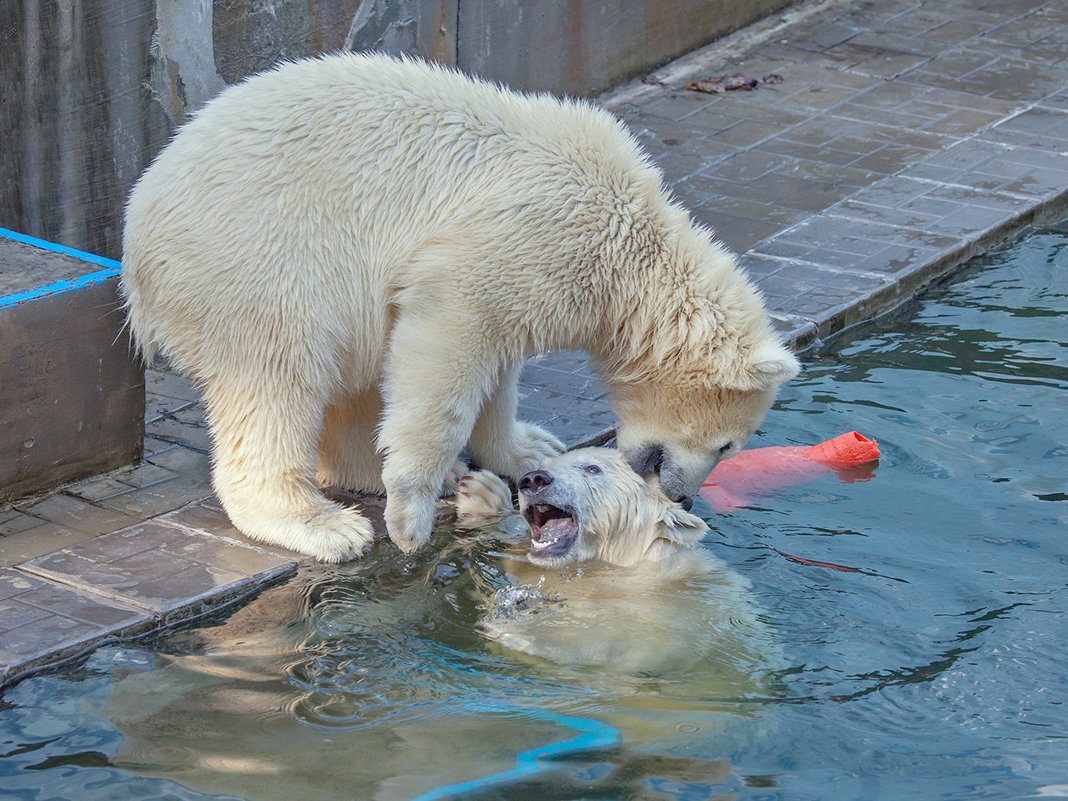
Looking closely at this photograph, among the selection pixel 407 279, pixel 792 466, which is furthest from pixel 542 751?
pixel 792 466

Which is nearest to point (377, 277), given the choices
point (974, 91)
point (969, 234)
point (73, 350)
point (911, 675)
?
point (73, 350)

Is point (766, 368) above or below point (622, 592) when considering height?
above

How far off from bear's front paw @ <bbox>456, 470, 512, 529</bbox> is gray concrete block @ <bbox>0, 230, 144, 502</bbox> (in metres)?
1.09

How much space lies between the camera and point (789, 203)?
6.93 metres

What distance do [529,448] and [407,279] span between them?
0.99m

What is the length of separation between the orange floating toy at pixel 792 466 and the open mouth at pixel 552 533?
32.2 inches

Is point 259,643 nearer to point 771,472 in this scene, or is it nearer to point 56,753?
point 56,753

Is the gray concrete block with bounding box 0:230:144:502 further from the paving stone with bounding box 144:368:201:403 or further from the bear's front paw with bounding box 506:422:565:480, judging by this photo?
the bear's front paw with bounding box 506:422:565:480

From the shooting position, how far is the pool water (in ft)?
10.6

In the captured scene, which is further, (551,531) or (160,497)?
(160,497)

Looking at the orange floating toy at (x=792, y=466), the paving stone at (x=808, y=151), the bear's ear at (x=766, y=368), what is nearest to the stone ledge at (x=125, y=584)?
the bear's ear at (x=766, y=368)

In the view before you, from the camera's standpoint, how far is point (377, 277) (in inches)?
161

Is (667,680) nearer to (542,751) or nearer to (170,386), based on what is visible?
(542,751)

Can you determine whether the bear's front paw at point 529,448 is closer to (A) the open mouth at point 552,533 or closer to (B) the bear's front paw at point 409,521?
(A) the open mouth at point 552,533
